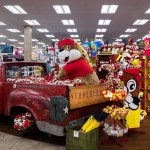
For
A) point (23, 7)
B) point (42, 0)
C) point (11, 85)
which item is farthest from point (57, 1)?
point (11, 85)

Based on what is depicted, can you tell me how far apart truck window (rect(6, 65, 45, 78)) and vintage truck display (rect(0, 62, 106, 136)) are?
128 millimetres

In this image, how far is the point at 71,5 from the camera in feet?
29.7

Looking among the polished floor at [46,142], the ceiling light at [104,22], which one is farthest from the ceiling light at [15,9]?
the polished floor at [46,142]

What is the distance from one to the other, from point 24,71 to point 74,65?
1.37m

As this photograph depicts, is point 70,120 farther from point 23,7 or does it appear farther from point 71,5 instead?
point 23,7

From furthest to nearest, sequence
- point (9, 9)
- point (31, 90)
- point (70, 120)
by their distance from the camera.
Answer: point (9, 9), point (31, 90), point (70, 120)

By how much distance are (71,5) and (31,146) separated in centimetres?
680

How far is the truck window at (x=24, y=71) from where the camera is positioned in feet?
15.0

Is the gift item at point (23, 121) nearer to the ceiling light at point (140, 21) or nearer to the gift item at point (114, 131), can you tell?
the gift item at point (114, 131)

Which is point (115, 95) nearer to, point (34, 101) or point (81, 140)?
point (81, 140)

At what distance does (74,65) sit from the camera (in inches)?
164

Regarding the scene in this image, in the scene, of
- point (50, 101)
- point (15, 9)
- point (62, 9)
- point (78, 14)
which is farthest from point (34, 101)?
point (78, 14)

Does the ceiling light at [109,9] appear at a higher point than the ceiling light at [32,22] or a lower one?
higher

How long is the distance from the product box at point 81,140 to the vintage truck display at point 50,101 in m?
0.14
